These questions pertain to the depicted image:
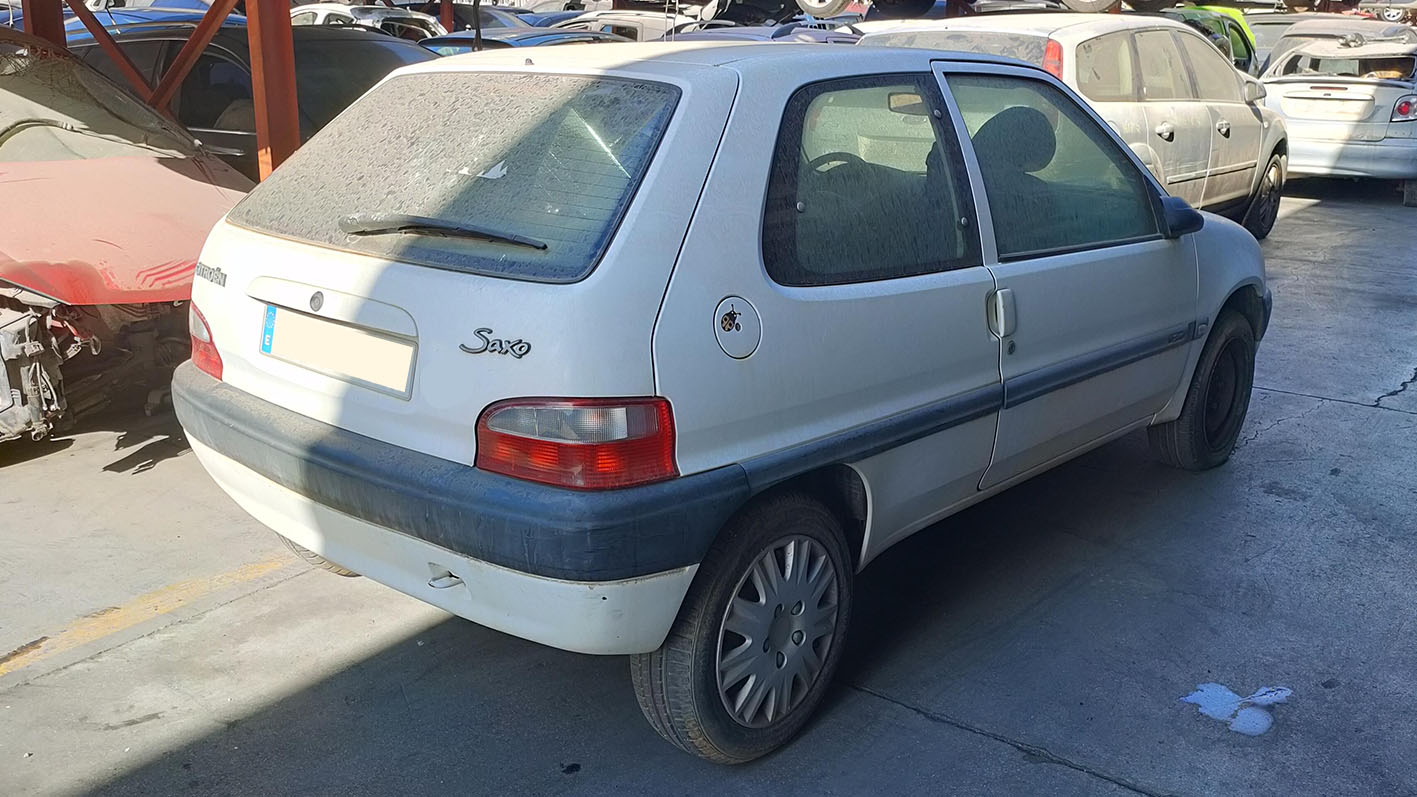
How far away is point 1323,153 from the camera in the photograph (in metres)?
11.8

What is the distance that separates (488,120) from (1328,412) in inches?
172

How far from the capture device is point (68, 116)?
210 inches

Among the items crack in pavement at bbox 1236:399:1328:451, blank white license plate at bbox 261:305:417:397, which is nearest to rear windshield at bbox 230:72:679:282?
blank white license plate at bbox 261:305:417:397

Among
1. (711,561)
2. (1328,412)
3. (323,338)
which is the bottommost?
(1328,412)

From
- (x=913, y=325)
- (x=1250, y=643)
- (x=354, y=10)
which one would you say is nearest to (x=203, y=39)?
(x=913, y=325)

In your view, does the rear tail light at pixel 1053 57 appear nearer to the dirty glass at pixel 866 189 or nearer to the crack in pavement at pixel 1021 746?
the dirty glass at pixel 866 189

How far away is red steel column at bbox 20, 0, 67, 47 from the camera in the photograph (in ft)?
21.6

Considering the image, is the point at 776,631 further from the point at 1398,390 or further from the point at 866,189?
the point at 1398,390

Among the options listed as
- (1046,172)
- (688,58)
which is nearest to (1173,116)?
(1046,172)

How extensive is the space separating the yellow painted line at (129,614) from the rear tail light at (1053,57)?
219 inches

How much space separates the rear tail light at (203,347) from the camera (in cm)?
327

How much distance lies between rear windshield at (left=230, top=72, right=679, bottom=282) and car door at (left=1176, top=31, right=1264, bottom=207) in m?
7.10

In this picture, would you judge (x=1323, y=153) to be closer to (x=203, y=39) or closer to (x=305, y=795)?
(x=203, y=39)

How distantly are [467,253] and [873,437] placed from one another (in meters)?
1.05
